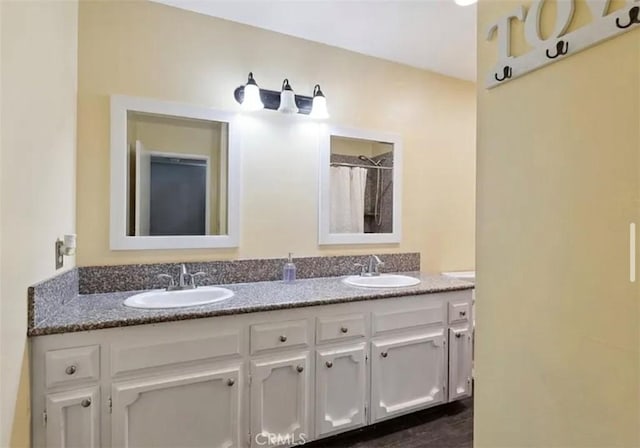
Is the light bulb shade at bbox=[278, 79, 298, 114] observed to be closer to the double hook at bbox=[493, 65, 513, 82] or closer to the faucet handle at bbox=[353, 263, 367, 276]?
the faucet handle at bbox=[353, 263, 367, 276]

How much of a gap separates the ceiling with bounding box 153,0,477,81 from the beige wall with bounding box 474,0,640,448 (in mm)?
1408

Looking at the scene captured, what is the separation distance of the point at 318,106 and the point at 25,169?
1593 millimetres

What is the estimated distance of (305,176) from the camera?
7.82ft

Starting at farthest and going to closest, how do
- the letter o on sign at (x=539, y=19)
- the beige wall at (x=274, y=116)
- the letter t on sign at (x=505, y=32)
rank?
the beige wall at (x=274, y=116) → the letter t on sign at (x=505, y=32) → the letter o on sign at (x=539, y=19)

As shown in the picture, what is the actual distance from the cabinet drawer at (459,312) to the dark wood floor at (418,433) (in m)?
0.60

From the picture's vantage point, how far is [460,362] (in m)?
2.25

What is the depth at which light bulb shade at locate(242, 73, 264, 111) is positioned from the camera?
83.4 inches

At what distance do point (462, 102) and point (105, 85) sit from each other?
2.59 meters

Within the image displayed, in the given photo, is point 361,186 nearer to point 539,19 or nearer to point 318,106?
point 318,106

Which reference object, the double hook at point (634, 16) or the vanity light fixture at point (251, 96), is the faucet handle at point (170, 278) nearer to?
the vanity light fixture at point (251, 96)

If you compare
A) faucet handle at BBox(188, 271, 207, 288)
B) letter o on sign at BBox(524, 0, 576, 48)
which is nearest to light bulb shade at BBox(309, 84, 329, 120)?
faucet handle at BBox(188, 271, 207, 288)

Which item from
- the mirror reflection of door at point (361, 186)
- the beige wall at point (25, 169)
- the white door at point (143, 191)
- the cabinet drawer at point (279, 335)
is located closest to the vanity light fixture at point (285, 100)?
the mirror reflection of door at point (361, 186)

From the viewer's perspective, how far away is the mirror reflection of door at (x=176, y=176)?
1986 millimetres

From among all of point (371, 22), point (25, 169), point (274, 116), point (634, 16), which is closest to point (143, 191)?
point (25, 169)
